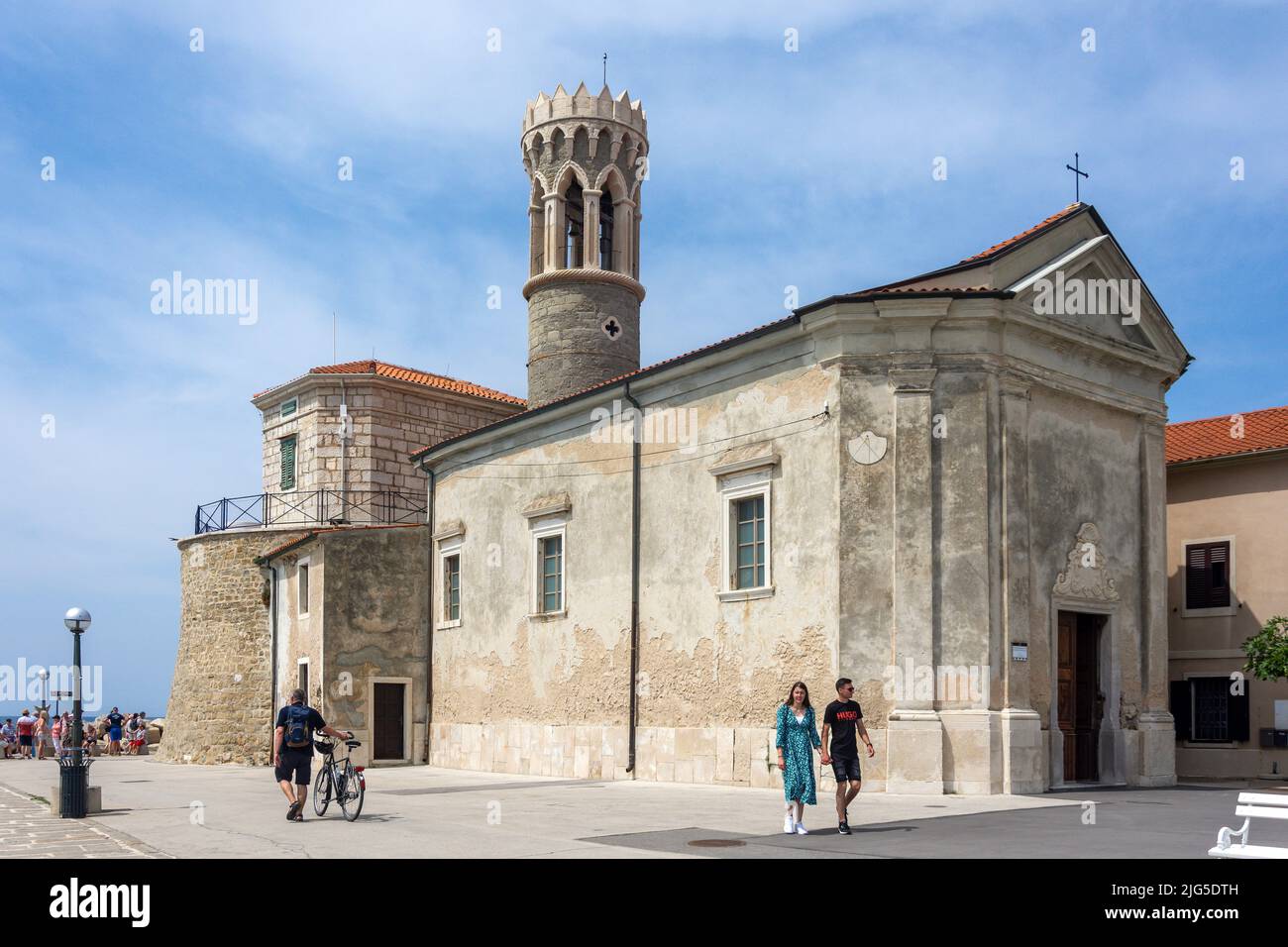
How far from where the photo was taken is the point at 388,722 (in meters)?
28.2

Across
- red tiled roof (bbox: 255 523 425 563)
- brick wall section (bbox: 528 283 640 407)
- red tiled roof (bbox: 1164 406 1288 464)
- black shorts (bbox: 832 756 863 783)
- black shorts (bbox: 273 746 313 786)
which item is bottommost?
black shorts (bbox: 273 746 313 786)

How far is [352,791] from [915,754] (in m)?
7.60

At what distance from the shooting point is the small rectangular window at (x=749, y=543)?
2011 centimetres

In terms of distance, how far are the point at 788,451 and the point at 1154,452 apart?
6717 millimetres

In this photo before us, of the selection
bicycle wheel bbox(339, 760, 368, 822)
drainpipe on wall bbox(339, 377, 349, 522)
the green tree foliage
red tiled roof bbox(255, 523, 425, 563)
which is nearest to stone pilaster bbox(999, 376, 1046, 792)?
the green tree foliage

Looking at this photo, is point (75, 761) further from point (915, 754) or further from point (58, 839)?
point (915, 754)

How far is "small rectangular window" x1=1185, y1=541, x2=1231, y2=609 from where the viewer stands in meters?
24.1

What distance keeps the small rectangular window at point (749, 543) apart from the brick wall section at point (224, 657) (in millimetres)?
15488

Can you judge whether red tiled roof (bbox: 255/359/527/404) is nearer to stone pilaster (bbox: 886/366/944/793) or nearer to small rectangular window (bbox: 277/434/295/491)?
small rectangular window (bbox: 277/434/295/491)

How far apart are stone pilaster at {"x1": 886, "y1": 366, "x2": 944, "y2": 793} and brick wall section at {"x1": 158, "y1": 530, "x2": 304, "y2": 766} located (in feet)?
60.6

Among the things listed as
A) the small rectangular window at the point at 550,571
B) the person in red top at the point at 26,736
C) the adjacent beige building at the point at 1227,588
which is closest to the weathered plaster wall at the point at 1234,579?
the adjacent beige building at the point at 1227,588

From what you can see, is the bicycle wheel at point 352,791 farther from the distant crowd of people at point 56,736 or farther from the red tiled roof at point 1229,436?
the distant crowd of people at point 56,736

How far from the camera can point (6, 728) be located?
142ft
